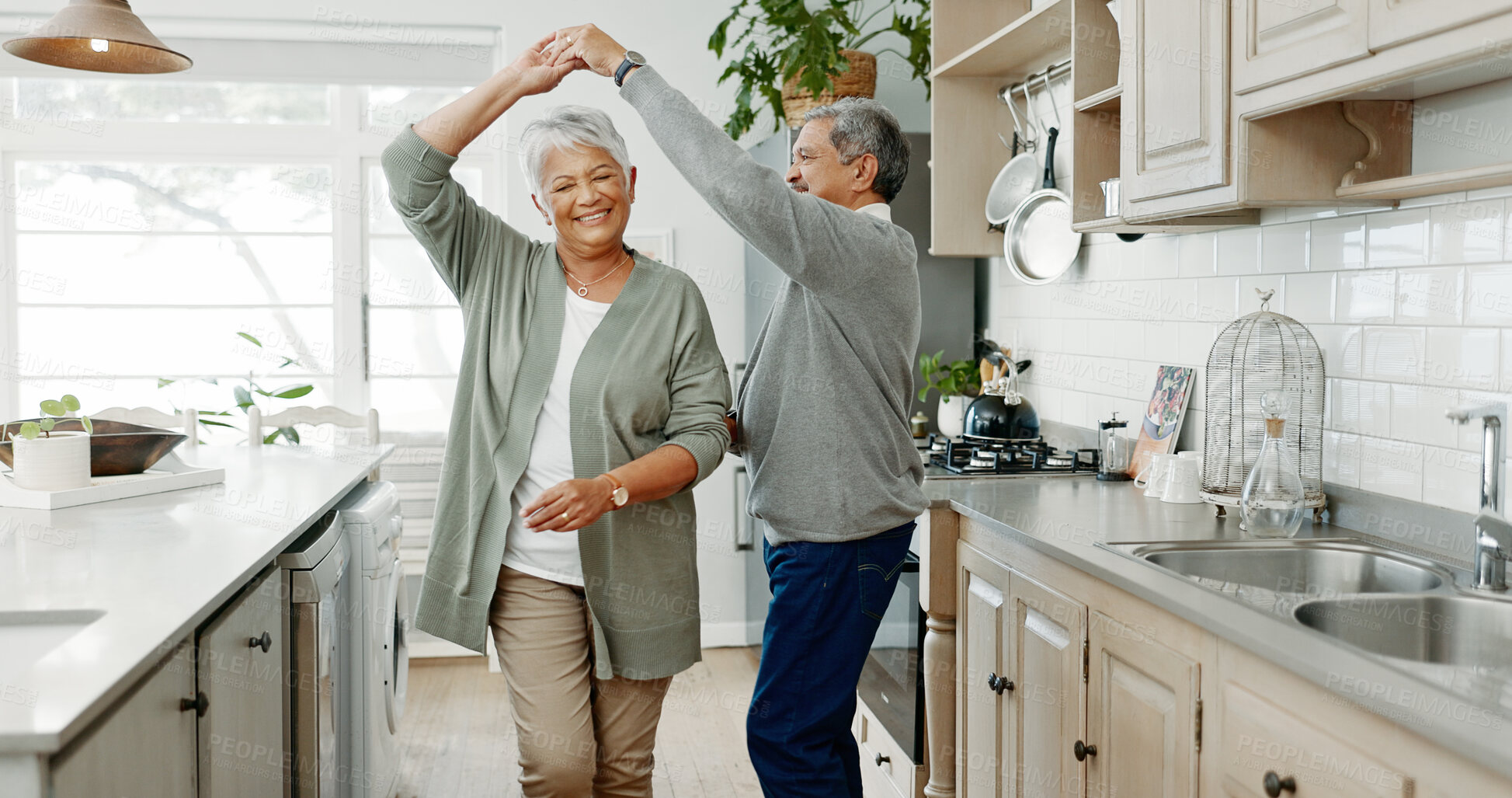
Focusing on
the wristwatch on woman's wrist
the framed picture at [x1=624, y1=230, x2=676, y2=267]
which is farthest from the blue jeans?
the framed picture at [x1=624, y1=230, x2=676, y2=267]

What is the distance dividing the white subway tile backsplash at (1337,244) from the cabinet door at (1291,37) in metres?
0.37

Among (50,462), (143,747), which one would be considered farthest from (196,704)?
(50,462)

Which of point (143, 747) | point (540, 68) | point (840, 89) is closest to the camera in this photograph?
point (143, 747)

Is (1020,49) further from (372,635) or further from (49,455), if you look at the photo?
(49,455)

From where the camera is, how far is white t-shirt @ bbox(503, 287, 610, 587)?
5.42ft

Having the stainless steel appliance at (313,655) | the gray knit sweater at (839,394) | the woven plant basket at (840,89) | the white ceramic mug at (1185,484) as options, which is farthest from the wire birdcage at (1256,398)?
the stainless steel appliance at (313,655)

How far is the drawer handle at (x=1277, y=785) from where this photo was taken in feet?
4.26

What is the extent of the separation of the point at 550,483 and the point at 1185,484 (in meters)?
1.33

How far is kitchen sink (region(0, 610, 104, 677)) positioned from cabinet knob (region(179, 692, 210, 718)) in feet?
0.57

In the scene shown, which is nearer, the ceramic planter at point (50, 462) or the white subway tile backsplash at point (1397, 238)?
the white subway tile backsplash at point (1397, 238)

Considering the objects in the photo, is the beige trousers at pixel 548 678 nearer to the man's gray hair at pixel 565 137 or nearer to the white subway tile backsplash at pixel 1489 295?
the man's gray hair at pixel 565 137

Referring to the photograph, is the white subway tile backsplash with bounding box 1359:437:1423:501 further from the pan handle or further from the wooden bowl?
the wooden bowl

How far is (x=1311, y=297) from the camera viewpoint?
81.8 inches

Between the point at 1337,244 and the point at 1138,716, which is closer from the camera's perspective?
the point at 1138,716
